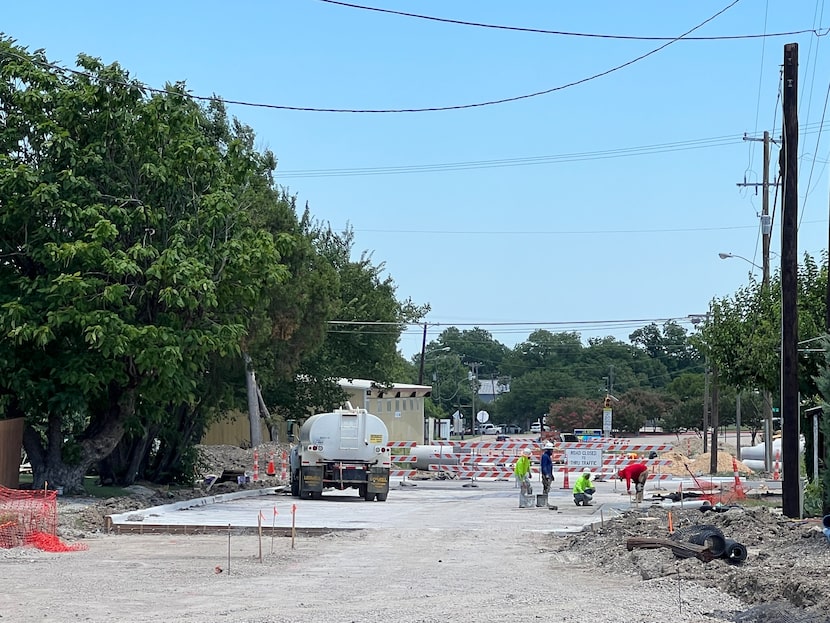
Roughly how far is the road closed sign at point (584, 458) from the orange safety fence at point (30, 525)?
21.6 m

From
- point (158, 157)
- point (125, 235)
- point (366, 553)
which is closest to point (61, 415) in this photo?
point (125, 235)

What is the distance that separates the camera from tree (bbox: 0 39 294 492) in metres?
26.8

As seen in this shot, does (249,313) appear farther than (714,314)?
No

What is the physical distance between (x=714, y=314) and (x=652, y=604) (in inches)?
954

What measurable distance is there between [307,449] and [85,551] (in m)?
13.8

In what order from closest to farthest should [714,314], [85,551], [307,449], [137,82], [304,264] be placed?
[85,551] → [137,82] → [307,449] → [714,314] → [304,264]

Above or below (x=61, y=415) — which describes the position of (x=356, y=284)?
above

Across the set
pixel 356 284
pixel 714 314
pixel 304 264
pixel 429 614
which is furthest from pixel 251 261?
pixel 356 284

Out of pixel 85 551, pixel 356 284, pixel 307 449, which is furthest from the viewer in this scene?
pixel 356 284

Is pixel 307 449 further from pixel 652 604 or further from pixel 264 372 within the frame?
pixel 652 604

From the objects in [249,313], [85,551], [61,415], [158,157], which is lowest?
[85,551]

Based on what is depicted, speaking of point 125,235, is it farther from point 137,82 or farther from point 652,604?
point 652,604

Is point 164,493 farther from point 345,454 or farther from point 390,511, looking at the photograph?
point 390,511

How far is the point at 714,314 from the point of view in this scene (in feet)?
118
